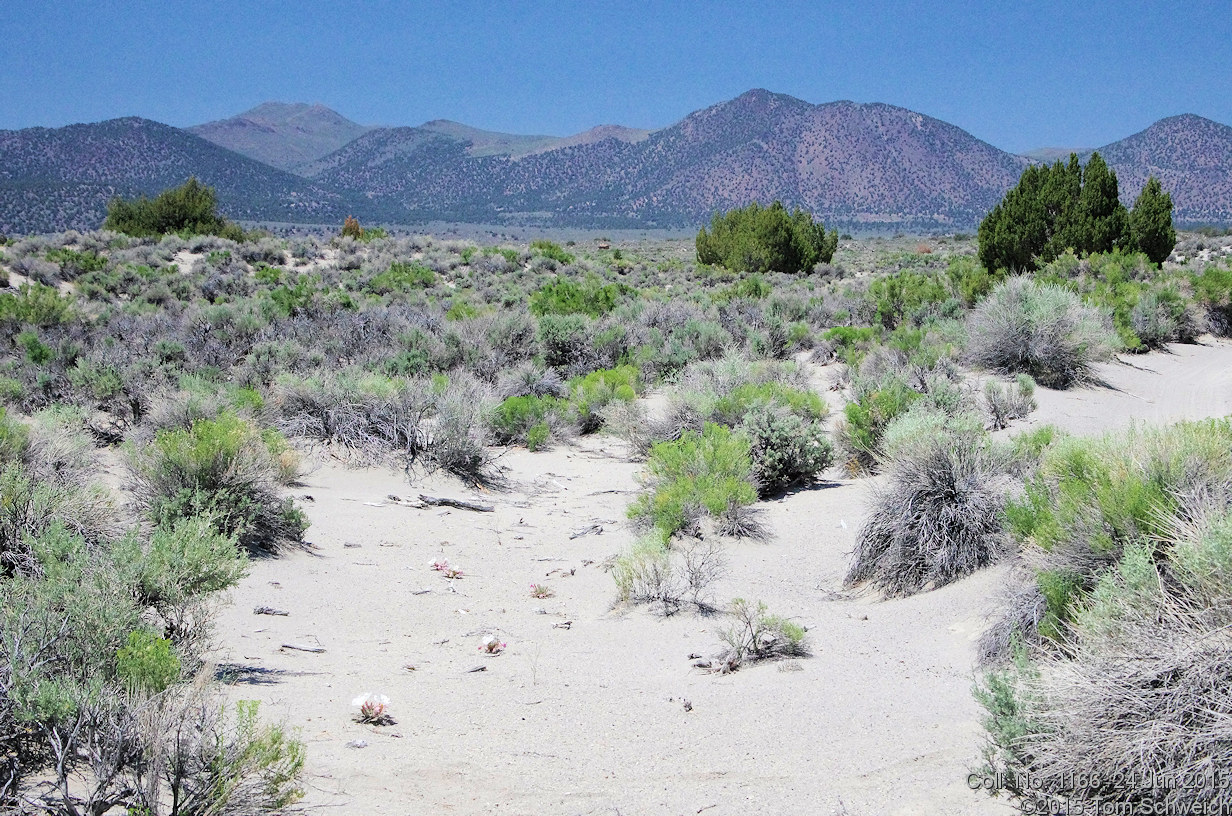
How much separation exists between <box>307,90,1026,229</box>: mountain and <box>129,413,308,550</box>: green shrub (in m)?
120

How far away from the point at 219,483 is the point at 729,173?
141954 mm

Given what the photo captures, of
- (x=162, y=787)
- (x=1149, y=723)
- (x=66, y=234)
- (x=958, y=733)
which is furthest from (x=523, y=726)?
(x=66, y=234)

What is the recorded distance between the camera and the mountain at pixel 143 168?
7656 centimetres

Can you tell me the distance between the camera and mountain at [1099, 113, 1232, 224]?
112500 millimetres

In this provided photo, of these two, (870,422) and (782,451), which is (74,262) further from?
(870,422)

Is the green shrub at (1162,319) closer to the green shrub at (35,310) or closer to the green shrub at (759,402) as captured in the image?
the green shrub at (759,402)

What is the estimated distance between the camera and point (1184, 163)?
396 ft

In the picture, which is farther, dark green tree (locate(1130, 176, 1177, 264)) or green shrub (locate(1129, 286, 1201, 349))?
dark green tree (locate(1130, 176, 1177, 264))

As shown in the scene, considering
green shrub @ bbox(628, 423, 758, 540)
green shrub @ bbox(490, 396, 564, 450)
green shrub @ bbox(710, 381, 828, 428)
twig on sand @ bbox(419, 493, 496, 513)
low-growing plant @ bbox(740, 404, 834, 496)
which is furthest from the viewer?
green shrub @ bbox(490, 396, 564, 450)

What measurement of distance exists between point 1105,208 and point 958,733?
81.4 feet

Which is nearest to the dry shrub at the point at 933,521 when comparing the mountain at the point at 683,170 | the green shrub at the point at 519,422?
the green shrub at the point at 519,422

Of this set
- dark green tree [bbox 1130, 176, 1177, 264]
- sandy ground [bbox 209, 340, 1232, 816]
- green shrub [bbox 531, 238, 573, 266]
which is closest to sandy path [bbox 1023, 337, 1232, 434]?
sandy ground [bbox 209, 340, 1232, 816]

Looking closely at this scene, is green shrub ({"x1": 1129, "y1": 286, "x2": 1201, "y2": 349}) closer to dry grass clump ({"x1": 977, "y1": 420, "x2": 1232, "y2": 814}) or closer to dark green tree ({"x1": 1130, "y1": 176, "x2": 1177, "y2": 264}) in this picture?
dark green tree ({"x1": 1130, "y1": 176, "x2": 1177, "y2": 264})

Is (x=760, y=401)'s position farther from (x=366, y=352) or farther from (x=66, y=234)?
(x=66, y=234)
